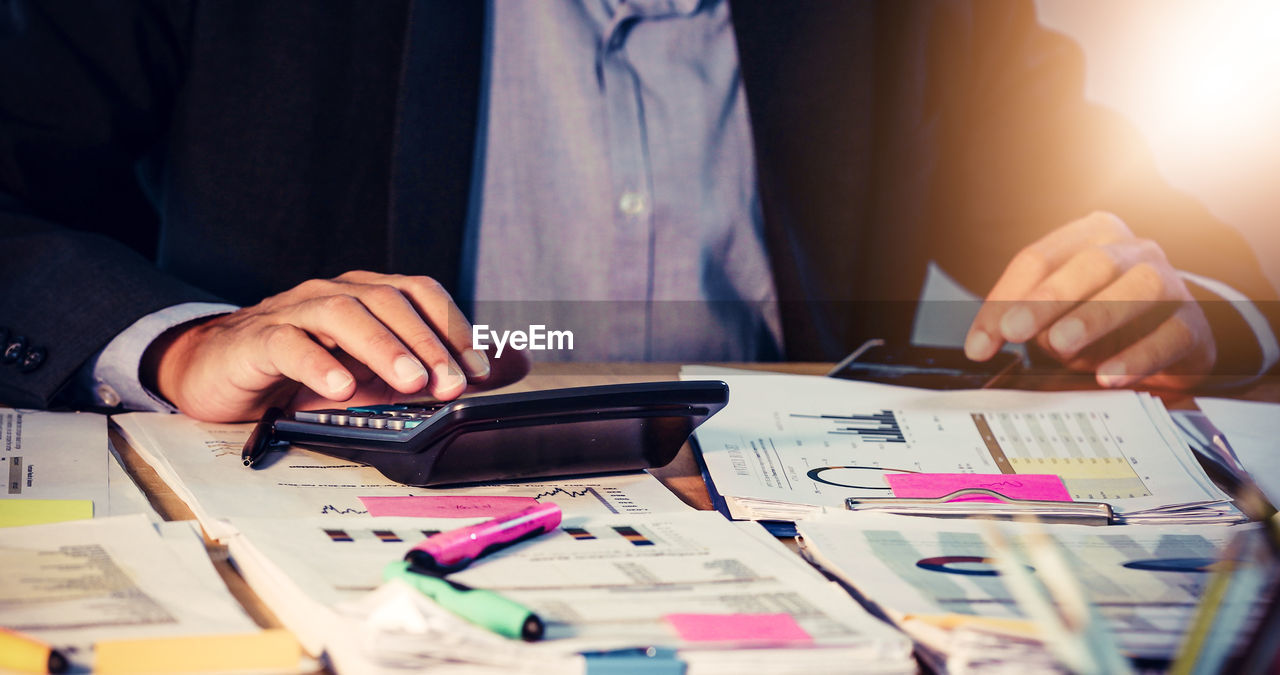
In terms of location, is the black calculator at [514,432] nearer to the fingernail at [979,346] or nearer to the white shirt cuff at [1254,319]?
the fingernail at [979,346]

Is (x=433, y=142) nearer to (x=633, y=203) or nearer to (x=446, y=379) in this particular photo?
(x=633, y=203)

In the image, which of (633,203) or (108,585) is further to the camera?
(633,203)

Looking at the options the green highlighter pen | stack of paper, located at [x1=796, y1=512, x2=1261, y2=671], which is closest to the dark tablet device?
stack of paper, located at [x1=796, y1=512, x2=1261, y2=671]

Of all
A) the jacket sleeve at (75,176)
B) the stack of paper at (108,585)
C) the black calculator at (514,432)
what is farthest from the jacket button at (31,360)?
the stack of paper at (108,585)

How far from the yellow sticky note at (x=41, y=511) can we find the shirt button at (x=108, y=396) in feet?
0.79

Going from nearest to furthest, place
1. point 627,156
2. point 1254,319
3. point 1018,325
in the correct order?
point 1018,325
point 1254,319
point 627,156

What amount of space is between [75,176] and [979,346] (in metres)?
0.91

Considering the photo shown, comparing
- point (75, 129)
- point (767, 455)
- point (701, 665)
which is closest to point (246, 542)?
point (701, 665)

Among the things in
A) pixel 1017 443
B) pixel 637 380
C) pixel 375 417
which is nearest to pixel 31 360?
pixel 375 417

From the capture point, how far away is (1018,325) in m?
0.76

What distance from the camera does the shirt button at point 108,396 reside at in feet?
2.19

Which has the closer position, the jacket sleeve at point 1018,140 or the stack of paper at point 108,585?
the stack of paper at point 108,585

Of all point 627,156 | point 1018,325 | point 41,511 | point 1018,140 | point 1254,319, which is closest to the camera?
point 41,511

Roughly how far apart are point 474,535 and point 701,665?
12cm
